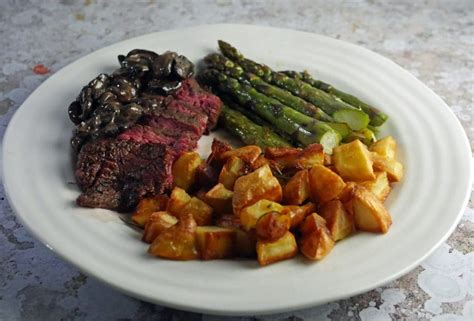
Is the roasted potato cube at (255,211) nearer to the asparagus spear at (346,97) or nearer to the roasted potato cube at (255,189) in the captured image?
the roasted potato cube at (255,189)

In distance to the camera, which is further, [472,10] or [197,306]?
[472,10]

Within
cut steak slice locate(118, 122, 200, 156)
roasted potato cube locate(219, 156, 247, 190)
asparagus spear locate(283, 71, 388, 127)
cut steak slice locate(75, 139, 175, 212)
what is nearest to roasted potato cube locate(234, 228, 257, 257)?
roasted potato cube locate(219, 156, 247, 190)

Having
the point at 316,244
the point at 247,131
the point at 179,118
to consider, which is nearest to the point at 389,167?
the point at 316,244

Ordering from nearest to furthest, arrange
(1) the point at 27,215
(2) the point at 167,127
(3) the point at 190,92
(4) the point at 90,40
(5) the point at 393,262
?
(5) the point at 393,262
(1) the point at 27,215
(2) the point at 167,127
(3) the point at 190,92
(4) the point at 90,40

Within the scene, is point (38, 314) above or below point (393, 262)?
below

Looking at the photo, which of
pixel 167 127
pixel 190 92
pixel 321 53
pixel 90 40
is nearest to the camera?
pixel 167 127

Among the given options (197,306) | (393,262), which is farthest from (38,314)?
(393,262)

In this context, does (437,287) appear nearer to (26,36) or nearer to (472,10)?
(472,10)

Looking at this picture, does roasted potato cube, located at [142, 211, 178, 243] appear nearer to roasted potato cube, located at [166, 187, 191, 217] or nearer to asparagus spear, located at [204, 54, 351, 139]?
roasted potato cube, located at [166, 187, 191, 217]
